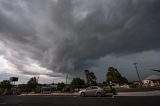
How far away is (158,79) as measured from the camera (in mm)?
94875

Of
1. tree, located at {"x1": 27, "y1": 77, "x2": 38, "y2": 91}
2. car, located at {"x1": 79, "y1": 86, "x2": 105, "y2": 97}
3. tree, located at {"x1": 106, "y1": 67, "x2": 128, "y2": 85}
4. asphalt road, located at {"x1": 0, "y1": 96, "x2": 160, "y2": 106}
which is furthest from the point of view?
tree, located at {"x1": 27, "y1": 77, "x2": 38, "y2": 91}

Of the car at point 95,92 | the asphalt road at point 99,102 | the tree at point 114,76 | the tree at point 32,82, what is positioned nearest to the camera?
the asphalt road at point 99,102

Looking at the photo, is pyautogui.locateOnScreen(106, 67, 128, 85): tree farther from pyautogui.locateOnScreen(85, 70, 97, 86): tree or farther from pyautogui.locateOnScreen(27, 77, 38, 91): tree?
pyautogui.locateOnScreen(27, 77, 38, 91): tree

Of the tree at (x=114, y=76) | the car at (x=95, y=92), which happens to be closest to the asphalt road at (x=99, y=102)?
the car at (x=95, y=92)

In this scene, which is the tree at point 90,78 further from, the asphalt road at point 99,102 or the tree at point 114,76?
the asphalt road at point 99,102

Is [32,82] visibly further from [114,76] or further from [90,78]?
[114,76]

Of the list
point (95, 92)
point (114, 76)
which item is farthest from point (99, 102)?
point (114, 76)

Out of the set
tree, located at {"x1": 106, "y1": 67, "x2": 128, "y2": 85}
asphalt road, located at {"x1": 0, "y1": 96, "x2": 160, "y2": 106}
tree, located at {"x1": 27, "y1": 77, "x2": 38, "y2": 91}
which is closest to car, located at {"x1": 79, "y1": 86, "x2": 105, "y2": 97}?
asphalt road, located at {"x1": 0, "y1": 96, "x2": 160, "y2": 106}

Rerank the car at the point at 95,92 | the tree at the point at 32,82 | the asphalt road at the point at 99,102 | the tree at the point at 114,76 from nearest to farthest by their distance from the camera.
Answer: the asphalt road at the point at 99,102 → the car at the point at 95,92 → the tree at the point at 114,76 → the tree at the point at 32,82

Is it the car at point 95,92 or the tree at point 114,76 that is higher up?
the tree at point 114,76

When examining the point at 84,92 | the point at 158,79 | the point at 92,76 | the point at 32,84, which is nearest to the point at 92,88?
the point at 84,92

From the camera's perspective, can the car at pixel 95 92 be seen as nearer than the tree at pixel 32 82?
Yes

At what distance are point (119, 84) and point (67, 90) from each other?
3119cm

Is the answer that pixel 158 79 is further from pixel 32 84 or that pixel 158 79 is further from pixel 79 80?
pixel 32 84
